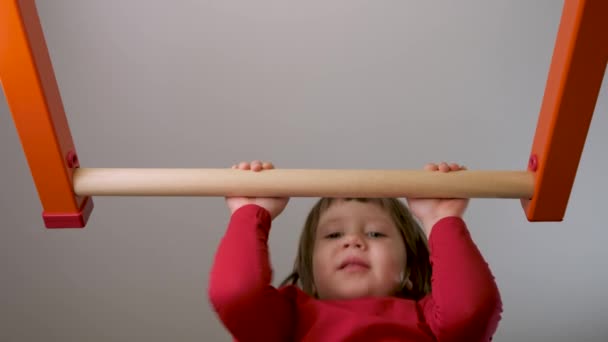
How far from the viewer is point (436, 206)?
0.82 m

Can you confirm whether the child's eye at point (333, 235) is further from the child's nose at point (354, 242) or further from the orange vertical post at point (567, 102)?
the orange vertical post at point (567, 102)

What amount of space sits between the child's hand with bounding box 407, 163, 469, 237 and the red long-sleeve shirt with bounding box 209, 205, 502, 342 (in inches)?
0.6

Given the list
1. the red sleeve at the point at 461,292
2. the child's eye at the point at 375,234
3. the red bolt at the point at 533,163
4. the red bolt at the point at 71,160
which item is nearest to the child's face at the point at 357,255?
the child's eye at the point at 375,234

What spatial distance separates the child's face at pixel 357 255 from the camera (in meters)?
0.87

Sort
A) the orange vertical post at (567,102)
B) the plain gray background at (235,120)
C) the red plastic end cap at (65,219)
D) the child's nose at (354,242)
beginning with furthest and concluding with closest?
the plain gray background at (235,120)
the child's nose at (354,242)
the red plastic end cap at (65,219)
the orange vertical post at (567,102)

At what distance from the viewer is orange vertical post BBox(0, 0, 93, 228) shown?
68cm

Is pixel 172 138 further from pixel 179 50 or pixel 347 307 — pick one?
pixel 347 307

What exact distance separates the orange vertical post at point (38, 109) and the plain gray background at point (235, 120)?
17.2 inches

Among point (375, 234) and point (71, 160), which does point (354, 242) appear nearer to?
point (375, 234)

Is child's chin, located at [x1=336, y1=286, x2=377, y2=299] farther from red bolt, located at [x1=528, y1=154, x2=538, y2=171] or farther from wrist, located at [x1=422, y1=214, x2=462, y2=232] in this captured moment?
red bolt, located at [x1=528, y1=154, x2=538, y2=171]

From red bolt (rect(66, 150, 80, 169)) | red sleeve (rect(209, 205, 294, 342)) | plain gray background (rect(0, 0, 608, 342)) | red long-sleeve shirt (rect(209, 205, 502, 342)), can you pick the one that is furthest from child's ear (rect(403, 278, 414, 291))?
red bolt (rect(66, 150, 80, 169))

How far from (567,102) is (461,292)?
0.74ft

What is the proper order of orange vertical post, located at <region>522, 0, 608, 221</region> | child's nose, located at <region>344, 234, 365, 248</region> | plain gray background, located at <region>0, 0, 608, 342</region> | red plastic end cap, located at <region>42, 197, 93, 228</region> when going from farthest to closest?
plain gray background, located at <region>0, 0, 608, 342</region> → child's nose, located at <region>344, 234, 365, 248</region> → red plastic end cap, located at <region>42, 197, 93, 228</region> → orange vertical post, located at <region>522, 0, 608, 221</region>

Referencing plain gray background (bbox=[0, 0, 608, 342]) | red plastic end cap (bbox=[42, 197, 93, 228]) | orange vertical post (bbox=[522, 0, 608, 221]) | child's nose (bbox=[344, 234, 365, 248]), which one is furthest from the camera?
plain gray background (bbox=[0, 0, 608, 342])
